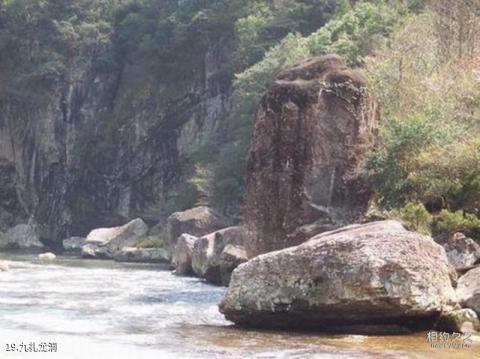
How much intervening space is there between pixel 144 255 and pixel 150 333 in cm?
2744

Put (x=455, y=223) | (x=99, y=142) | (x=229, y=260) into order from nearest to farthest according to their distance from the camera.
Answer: (x=455, y=223) → (x=229, y=260) → (x=99, y=142)

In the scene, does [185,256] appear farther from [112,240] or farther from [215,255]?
[112,240]

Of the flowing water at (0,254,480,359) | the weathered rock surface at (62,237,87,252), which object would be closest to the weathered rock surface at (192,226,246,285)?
the flowing water at (0,254,480,359)

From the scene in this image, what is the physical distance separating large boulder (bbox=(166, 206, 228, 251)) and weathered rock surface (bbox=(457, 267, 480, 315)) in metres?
21.4

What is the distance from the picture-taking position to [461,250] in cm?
1433

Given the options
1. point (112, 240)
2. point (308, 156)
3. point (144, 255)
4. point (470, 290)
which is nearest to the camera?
point (470, 290)

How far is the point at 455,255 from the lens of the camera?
14328 mm

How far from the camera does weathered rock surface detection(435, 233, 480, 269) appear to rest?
1406cm

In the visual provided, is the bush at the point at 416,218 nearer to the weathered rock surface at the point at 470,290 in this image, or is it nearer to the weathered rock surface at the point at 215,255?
the weathered rock surface at the point at 470,290

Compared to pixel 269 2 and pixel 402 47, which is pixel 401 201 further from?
pixel 269 2

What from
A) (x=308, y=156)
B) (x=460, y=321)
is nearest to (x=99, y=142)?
(x=308, y=156)

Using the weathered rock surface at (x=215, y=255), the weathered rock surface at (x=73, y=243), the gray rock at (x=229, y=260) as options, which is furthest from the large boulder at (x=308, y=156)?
the weathered rock surface at (x=73, y=243)

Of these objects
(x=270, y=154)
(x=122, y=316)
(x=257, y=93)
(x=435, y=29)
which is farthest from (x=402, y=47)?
(x=122, y=316)

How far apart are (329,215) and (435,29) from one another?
13.9 m
